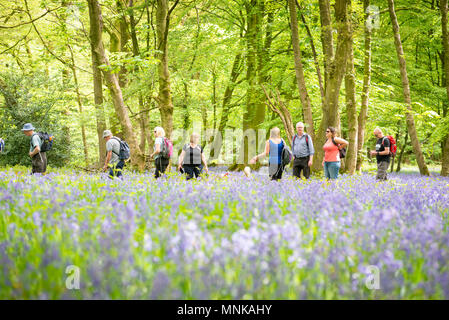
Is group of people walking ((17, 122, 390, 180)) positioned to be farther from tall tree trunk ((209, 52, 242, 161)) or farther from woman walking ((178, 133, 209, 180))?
tall tree trunk ((209, 52, 242, 161))

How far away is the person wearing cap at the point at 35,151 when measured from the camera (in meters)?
9.61

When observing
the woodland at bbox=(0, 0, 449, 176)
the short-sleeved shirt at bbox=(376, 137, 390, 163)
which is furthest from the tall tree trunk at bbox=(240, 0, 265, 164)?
the short-sleeved shirt at bbox=(376, 137, 390, 163)

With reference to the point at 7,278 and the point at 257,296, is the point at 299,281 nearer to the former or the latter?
the point at 257,296

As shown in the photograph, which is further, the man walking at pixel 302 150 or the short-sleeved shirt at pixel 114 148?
the short-sleeved shirt at pixel 114 148

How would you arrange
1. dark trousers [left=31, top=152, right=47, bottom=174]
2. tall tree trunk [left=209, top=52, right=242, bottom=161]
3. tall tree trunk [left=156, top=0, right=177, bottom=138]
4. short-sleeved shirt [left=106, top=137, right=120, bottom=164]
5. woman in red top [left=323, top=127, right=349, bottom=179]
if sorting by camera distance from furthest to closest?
1. tall tree trunk [left=209, top=52, right=242, bottom=161]
2. tall tree trunk [left=156, top=0, right=177, bottom=138]
3. dark trousers [left=31, top=152, right=47, bottom=174]
4. short-sleeved shirt [left=106, top=137, right=120, bottom=164]
5. woman in red top [left=323, top=127, right=349, bottom=179]

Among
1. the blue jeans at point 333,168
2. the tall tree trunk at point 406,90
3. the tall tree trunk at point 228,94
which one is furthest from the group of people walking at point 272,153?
the tall tree trunk at point 228,94

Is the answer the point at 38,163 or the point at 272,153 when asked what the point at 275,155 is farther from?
the point at 38,163

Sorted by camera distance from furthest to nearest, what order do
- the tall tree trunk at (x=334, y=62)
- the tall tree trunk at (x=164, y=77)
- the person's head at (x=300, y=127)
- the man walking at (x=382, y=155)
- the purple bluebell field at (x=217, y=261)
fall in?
the tall tree trunk at (x=164, y=77) → the man walking at (x=382, y=155) → the tall tree trunk at (x=334, y=62) → the person's head at (x=300, y=127) → the purple bluebell field at (x=217, y=261)

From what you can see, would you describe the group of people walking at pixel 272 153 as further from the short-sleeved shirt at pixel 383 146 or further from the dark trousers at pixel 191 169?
the short-sleeved shirt at pixel 383 146

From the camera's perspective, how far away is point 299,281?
1953mm

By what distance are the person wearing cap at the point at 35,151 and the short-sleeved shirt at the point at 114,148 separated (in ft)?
6.82

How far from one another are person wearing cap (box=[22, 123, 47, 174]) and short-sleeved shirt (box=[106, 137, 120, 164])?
2079 mm

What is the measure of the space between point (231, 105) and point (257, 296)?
20.4m

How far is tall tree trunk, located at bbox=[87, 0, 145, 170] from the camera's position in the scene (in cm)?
1122
